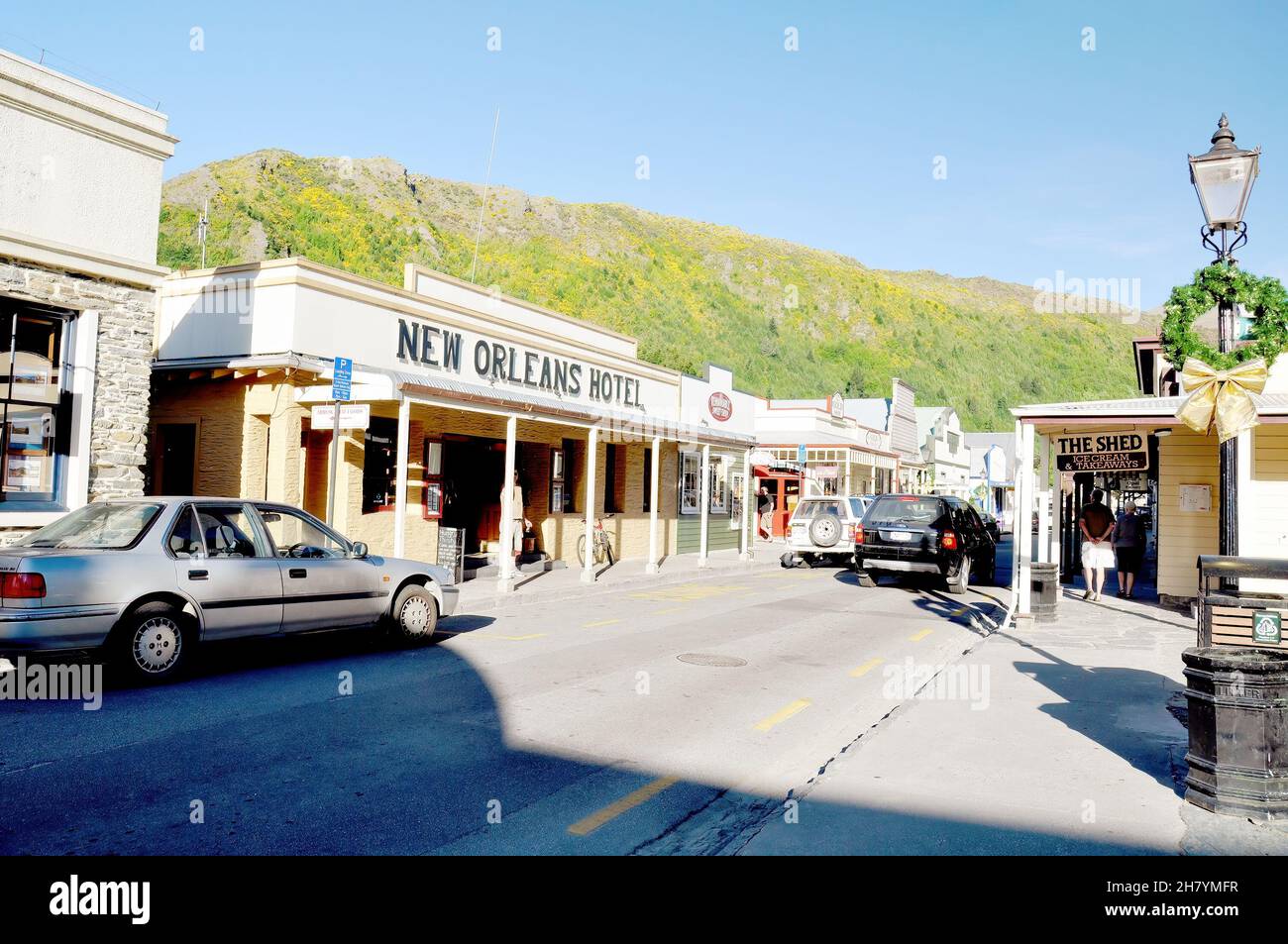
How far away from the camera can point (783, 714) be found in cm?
749

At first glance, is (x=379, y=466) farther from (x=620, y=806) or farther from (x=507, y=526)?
(x=620, y=806)

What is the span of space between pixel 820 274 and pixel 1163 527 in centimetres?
11463

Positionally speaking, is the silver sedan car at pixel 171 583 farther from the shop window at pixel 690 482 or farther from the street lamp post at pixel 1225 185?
the shop window at pixel 690 482

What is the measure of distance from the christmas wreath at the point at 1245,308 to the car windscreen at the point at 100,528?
1095cm

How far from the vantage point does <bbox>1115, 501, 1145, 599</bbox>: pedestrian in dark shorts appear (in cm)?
1670

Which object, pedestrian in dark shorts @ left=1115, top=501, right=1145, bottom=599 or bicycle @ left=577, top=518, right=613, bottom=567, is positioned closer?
pedestrian in dark shorts @ left=1115, top=501, right=1145, bottom=599

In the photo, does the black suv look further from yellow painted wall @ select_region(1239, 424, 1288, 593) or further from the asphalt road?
the asphalt road

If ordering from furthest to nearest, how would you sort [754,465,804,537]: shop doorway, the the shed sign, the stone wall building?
[754,465,804,537]: shop doorway, the the shed sign, the stone wall building

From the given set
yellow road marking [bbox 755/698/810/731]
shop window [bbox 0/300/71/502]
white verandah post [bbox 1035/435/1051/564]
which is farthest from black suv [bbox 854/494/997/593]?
shop window [bbox 0/300/71/502]
